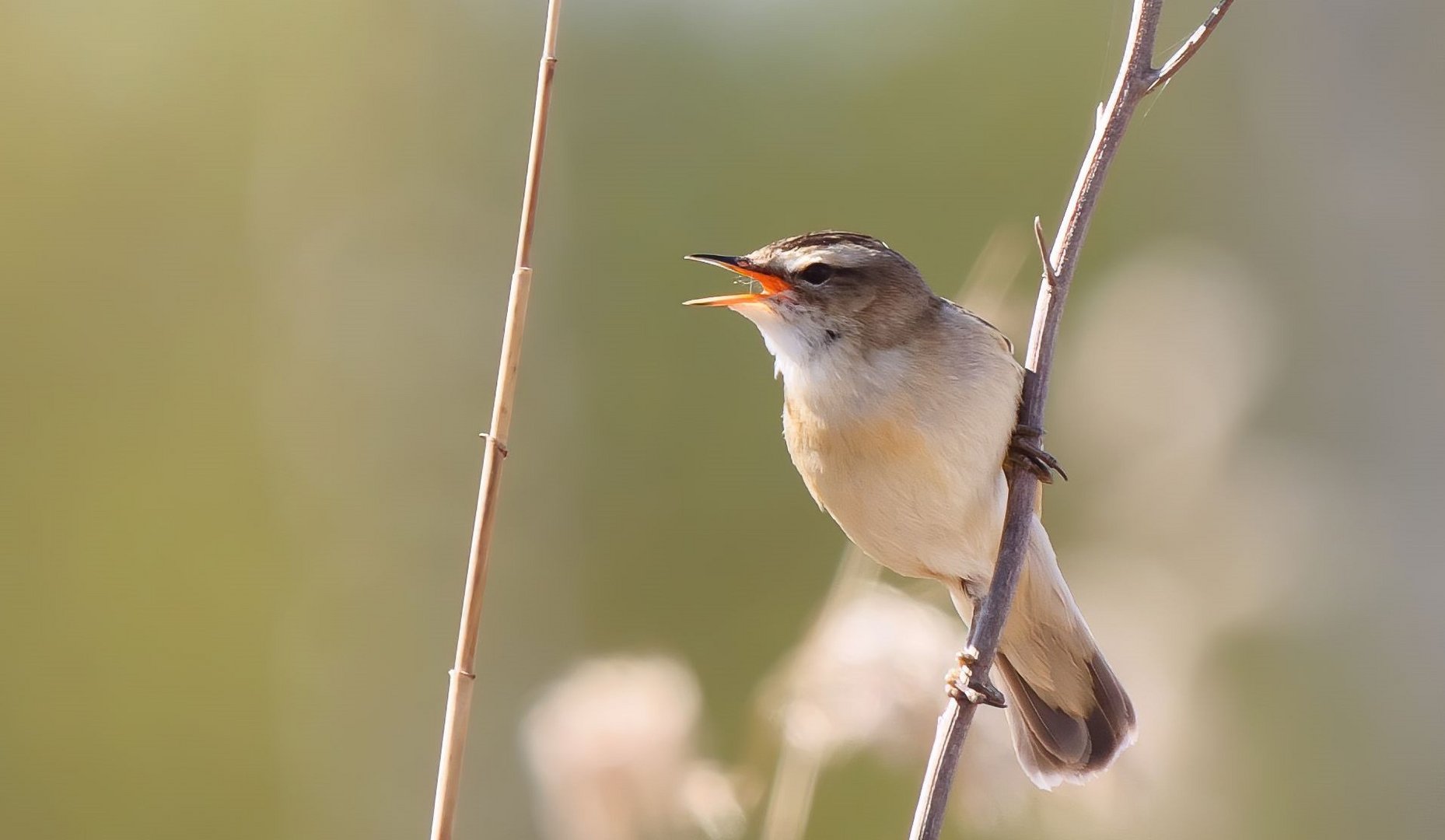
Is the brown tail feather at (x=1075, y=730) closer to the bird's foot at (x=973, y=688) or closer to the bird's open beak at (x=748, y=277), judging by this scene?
the bird's foot at (x=973, y=688)

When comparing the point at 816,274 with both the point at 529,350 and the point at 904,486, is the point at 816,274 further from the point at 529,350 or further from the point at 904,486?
the point at 529,350

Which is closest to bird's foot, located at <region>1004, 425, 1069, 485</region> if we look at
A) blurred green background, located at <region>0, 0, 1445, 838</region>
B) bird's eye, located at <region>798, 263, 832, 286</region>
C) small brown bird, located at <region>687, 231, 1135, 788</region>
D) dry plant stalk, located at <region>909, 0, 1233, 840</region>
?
small brown bird, located at <region>687, 231, 1135, 788</region>

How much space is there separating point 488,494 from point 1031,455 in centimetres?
105

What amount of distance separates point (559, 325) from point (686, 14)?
10.7 ft

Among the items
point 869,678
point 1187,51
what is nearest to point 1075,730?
point 869,678

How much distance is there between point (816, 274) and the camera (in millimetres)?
2426

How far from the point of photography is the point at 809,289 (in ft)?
7.94

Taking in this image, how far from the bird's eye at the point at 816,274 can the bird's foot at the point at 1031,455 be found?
1.42 feet

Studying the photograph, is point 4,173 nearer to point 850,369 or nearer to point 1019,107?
point 1019,107

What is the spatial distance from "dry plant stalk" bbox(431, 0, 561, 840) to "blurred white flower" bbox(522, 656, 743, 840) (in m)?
0.54

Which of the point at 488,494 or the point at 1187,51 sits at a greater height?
the point at 1187,51

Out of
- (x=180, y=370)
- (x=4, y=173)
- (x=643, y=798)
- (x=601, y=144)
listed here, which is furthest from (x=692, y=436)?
(x=643, y=798)

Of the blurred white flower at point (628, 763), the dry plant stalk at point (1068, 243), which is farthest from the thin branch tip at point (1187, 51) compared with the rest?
the blurred white flower at point (628, 763)

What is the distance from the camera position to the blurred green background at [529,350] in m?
6.80
